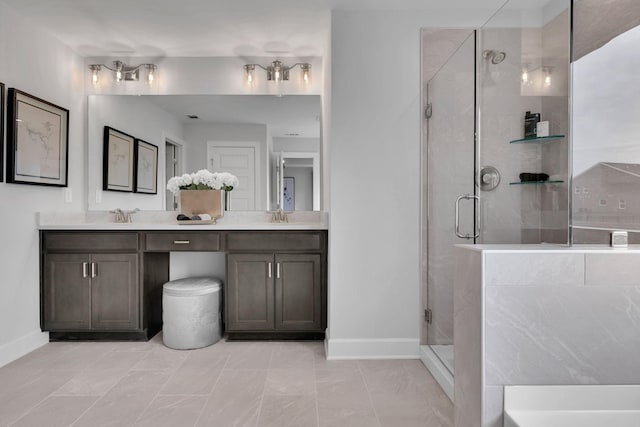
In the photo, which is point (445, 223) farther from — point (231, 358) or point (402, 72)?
point (231, 358)

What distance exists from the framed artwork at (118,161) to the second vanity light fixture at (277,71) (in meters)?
1.18

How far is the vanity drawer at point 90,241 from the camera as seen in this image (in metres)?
2.98

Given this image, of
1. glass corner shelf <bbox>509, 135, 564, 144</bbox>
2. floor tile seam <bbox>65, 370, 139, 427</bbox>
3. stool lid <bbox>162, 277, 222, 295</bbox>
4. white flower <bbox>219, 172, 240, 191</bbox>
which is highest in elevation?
glass corner shelf <bbox>509, 135, 564, 144</bbox>

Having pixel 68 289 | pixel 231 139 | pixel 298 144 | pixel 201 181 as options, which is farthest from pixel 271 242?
pixel 68 289

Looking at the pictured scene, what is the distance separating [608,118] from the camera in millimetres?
1870

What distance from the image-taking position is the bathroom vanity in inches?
117

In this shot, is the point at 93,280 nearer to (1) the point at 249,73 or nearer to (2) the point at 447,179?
(1) the point at 249,73

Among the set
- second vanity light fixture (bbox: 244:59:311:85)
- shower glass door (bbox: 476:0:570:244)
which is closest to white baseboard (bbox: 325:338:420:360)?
shower glass door (bbox: 476:0:570:244)

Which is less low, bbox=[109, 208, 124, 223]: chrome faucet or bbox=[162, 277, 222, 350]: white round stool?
bbox=[109, 208, 124, 223]: chrome faucet

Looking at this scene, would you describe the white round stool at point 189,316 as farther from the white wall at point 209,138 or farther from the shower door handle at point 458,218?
the shower door handle at point 458,218

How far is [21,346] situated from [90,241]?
823 millimetres

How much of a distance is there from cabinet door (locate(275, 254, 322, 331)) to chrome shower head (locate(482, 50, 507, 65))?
5.70 ft

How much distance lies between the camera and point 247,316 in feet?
9.87

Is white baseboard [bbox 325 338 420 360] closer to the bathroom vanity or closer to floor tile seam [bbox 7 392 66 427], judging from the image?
the bathroom vanity
